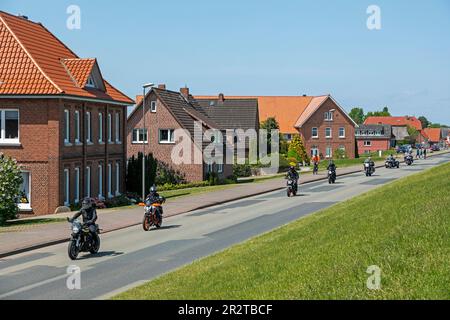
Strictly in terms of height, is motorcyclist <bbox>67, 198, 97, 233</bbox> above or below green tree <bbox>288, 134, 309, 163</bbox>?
below

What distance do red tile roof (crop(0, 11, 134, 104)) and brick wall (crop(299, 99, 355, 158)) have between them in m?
67.4

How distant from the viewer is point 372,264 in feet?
36.2

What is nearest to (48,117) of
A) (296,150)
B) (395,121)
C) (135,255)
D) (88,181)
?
(88,181)

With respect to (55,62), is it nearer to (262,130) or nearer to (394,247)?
(394,247)

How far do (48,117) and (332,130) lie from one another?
74745 mm

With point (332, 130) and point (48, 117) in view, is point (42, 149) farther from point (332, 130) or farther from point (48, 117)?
point (332, 130)

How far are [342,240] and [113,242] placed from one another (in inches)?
354

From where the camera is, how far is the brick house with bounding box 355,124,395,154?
144m

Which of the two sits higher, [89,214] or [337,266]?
[89,214]

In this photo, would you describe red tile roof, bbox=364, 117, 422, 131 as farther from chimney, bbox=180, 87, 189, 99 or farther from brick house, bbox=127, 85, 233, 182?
brick house, bbox=127, 85, 233, 182

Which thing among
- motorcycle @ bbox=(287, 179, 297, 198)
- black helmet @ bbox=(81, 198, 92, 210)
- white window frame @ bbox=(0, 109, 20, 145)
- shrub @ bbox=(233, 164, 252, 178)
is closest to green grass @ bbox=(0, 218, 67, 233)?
white window frame @ bbox=(0, 109, 20, 145)

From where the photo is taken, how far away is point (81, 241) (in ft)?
59.2

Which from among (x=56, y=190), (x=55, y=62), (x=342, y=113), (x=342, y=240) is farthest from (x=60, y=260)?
(x=342, y=113)

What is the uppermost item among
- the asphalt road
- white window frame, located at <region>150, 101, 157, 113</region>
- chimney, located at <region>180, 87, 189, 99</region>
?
chimney, located at <region>180, 87, 189, 99</region>
